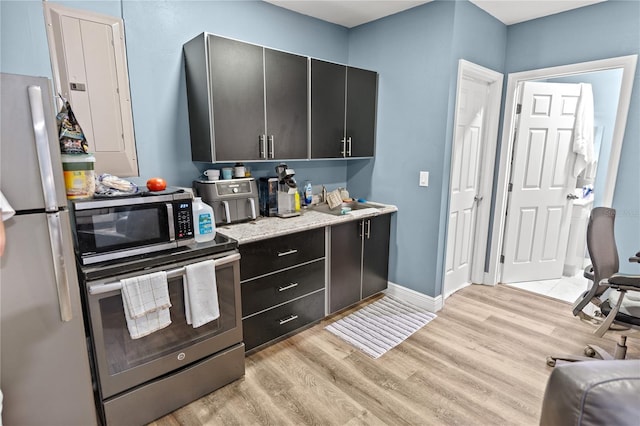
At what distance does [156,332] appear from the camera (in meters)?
1.75

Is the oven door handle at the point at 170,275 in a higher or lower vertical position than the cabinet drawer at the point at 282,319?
higher

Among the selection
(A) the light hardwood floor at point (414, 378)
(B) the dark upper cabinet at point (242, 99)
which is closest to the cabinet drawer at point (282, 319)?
(A) the light hardwood floor at point (414, 378)

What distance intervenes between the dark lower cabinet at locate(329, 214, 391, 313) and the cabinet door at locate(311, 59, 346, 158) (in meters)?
0.70

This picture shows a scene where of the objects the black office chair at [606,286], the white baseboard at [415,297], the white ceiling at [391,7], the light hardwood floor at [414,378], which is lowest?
the light hardwood floor at [414,378]

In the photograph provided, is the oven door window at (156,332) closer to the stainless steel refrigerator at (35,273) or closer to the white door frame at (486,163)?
the stainless steel refrigerator at (35,273)

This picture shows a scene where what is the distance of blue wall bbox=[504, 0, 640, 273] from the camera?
8.46 feet

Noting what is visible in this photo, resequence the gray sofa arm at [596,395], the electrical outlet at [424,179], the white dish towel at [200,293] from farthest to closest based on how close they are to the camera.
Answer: the electrical outlet at [424,179] < the white dish towel at [200,293] < the gray sofa arm at [596,395]

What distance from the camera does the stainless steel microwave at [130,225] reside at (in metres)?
1.57

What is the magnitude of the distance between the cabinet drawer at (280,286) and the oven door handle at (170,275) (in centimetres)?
32

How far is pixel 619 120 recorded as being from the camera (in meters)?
2.64

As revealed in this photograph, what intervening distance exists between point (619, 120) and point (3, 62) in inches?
162

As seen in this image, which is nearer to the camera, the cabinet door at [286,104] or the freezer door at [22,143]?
the freezer door at [22,143]

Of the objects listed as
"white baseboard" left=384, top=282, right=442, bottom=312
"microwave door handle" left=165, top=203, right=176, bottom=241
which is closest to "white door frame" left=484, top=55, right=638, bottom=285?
"white baseboard" left=384, top=282, right=442, bottom=312

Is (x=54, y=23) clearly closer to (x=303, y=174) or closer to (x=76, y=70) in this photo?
(x=76, y=70)
